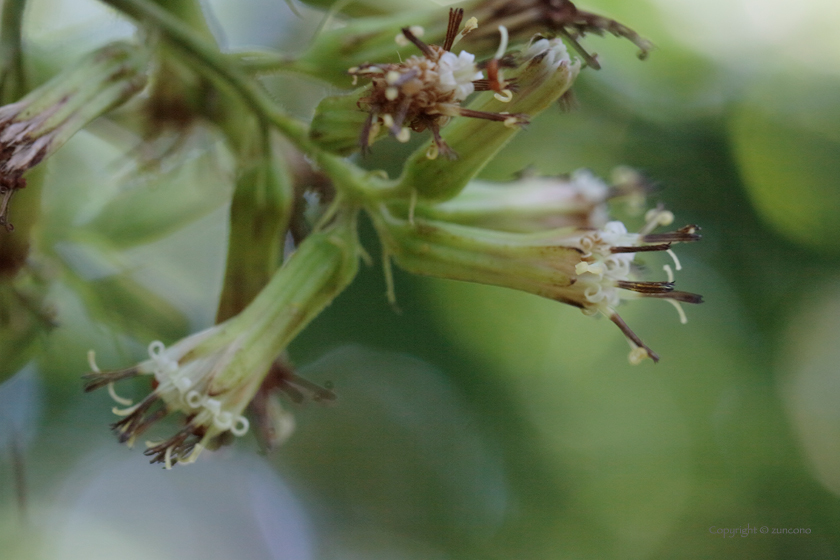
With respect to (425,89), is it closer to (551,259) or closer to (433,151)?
(433,151)

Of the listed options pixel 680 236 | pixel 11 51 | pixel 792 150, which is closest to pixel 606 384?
pixel 792 150

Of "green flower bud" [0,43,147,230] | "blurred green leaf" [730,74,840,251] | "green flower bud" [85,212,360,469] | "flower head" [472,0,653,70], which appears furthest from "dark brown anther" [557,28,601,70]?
"blurred green leaf" [730,74,840,251]

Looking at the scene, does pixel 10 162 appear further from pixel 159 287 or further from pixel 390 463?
pixel 390 463

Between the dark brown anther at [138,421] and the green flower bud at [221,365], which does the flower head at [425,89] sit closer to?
the green flower bud at [221,365]

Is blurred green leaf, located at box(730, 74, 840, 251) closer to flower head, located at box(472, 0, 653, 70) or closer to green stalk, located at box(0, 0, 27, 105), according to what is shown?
flower head, located at box(472, 0, 653, 70)

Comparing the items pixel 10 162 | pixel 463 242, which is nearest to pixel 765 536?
pixel 463 242

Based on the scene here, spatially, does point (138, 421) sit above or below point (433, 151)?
below
